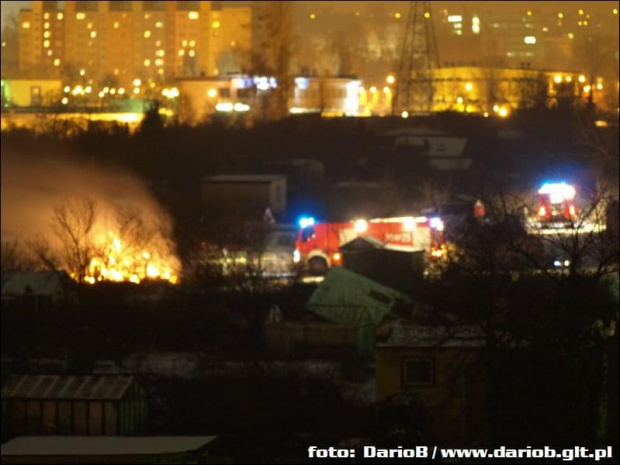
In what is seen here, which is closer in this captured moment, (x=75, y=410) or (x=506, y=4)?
(x=75, y=410)

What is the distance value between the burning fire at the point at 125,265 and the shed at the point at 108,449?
3012 millimetres

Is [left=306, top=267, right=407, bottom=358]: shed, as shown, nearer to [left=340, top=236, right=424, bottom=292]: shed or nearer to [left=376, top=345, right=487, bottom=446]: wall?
[left=340, top=236, right=424, bottom=292]: shed

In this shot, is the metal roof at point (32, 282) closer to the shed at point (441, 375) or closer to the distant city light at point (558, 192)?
the shed at point (441, 375)

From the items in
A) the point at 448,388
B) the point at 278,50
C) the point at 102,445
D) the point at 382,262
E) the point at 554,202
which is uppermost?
the point at 278,50

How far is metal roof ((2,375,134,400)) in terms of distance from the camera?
16.3 feet

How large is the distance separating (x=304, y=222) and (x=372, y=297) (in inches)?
78.1

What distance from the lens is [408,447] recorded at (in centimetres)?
341

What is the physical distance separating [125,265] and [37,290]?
1.01 metres

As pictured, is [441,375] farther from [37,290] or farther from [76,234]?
[76,234]

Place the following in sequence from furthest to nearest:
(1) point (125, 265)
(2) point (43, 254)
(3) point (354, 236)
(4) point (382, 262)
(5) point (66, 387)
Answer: (3) point (354, 236), (2) point (43, 254), (1) point (125, 265), (4) point (382, 262), (5) point (66, 387)

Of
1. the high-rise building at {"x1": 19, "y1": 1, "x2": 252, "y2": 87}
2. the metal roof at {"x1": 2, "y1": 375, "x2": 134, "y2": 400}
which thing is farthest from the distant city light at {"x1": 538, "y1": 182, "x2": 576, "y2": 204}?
the high-rise building at {"x1": 19, "y1": 1, "x2": 252, "y2": 87}

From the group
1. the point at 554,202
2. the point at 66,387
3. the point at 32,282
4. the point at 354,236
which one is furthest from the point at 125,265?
the point at 66,387

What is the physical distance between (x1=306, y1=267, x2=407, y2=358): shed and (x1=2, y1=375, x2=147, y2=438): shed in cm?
148

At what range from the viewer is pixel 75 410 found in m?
4.95
